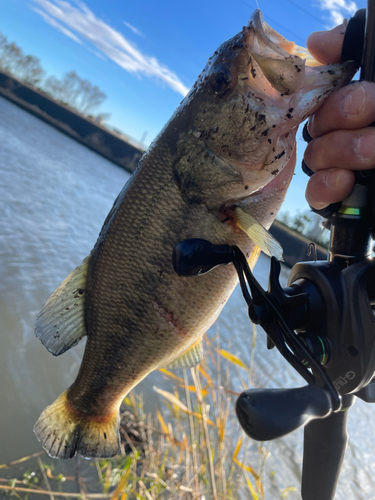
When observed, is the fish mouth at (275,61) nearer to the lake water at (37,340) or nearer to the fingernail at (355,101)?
the fingernail at (355,101)

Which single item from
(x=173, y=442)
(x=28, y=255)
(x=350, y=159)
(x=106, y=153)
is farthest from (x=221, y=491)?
(x=106, y=153)

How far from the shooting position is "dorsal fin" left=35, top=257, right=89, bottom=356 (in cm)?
167

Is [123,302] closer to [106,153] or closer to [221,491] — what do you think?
[221,491]

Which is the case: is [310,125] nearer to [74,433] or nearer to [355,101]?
[355,101]

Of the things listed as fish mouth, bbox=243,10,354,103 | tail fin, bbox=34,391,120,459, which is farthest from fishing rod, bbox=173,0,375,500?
tail fin, bbox=34,391,120,459

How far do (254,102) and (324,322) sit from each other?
968mm

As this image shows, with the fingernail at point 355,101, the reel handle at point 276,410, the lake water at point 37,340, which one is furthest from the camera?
the lake water at point 37,340

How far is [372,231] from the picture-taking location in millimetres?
1265

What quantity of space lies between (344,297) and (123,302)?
94cm

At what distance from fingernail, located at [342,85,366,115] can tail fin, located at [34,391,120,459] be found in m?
1.77

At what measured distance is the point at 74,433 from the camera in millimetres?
1728

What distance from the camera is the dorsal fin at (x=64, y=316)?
167 cm

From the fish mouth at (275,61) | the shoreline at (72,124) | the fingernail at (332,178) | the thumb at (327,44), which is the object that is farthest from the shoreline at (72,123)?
the fingernail at (332,178)

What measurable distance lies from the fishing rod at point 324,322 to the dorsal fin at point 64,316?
2.34 ft
